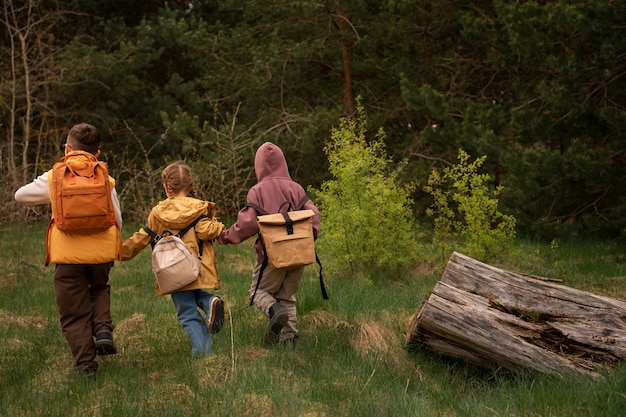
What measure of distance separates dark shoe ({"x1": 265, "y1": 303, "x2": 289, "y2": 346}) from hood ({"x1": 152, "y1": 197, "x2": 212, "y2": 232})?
3.14ft

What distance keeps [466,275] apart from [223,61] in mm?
13687

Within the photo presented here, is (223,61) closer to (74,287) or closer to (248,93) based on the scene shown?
(248,93)

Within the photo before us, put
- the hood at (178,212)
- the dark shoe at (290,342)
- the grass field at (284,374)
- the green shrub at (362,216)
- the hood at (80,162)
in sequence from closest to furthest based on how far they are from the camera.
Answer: the grass field at (284,374)
the hood at (80,162)
the hood at (178,212)
the dark shoe at (290,342)
the green shrub at (362,216)

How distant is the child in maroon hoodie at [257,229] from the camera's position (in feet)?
18.6

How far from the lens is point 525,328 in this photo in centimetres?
517

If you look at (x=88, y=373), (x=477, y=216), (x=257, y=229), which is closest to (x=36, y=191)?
(x=88, y=373)

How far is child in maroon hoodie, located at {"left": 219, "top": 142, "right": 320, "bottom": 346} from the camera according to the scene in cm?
567

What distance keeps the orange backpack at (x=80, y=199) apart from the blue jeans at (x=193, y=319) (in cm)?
84

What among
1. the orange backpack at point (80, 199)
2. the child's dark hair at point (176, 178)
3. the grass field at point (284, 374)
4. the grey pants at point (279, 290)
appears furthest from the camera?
the grey pants at point (279, 290)

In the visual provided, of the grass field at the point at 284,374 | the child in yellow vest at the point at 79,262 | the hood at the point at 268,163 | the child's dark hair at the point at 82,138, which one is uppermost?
the child's dark hair at the point at 82,138

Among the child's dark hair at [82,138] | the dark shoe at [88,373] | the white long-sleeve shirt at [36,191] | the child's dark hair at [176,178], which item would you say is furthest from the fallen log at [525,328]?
the white long-sleeve shirt at [36,191]

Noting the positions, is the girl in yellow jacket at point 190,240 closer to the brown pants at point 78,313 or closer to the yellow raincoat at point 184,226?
the yellow raincoat at point 184,226

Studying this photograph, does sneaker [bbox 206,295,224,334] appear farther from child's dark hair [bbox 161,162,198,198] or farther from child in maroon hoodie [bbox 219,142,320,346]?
child's dark hair [bbox 161,162,198,198]

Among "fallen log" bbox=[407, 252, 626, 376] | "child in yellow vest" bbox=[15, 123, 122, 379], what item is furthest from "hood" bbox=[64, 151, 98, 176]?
"fallen log" bbox=[407, 252, 626, 376]
